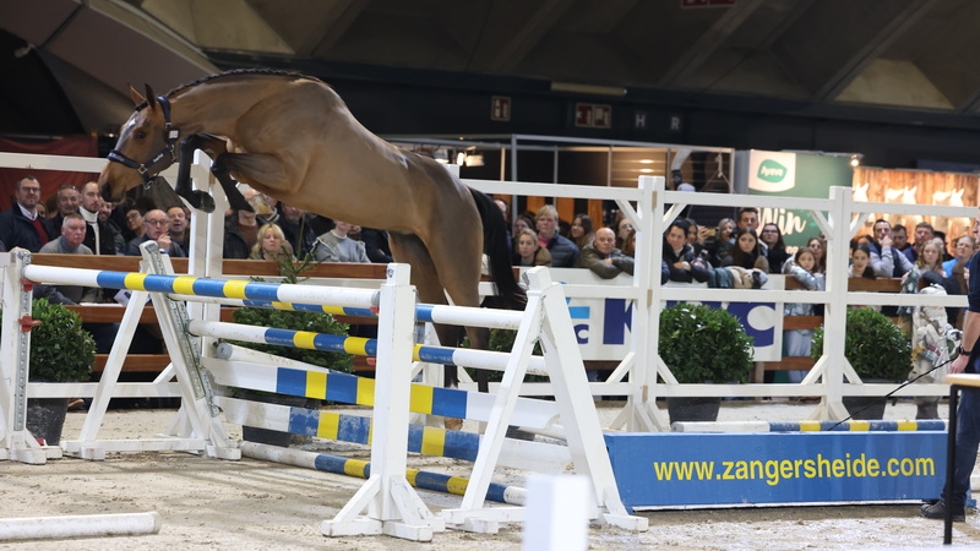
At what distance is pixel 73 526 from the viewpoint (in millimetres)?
3957

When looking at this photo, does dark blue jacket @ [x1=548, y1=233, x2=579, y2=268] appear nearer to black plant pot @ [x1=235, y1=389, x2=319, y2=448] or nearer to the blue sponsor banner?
black plant pot @ [x1=235, y1=389, x2=319, y2=448]

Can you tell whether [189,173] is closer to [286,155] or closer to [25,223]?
[286,155]

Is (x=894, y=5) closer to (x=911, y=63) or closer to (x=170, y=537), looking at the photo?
(x=911, y=63)

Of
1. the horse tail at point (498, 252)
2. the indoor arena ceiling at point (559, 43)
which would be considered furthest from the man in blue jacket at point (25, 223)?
the indoor arena ceiling at point (559, 43)

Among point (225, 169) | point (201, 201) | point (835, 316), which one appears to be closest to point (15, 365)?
point (201, 201)

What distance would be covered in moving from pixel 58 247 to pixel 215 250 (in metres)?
1.61

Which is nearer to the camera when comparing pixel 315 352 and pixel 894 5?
pixel 315 352

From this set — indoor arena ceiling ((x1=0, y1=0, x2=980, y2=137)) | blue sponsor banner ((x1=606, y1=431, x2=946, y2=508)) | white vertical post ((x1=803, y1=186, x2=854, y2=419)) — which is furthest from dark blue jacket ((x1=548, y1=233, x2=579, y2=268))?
indoor arena ceiling ((x1=0, y1=0, x2=980, y2=137))

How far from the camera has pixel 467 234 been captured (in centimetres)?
627

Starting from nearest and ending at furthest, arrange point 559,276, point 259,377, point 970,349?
point 970,349 → point 259,377 → point 559,276

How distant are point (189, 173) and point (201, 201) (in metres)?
0.14

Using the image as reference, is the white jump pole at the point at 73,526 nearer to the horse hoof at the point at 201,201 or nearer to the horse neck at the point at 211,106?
the horse hoof at the point at 201,201

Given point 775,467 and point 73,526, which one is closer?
point 73,526

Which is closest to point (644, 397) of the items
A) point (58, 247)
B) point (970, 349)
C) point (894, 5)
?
point (970, 349)
